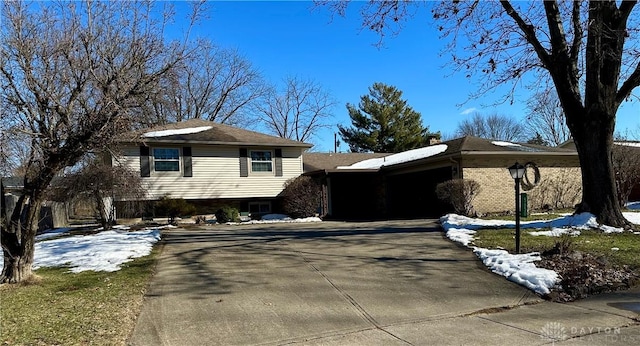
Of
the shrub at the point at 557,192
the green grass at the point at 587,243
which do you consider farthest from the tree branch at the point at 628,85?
the shrub at the point at 557,192

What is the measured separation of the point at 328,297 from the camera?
629cm

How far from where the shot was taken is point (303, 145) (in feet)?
74.7

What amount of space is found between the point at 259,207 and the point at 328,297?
16.8m

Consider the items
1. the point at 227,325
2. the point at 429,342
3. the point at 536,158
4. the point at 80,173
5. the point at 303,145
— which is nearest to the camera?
the point at 429,342

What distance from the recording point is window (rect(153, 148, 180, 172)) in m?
20.0

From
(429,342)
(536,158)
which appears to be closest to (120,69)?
(429,342)

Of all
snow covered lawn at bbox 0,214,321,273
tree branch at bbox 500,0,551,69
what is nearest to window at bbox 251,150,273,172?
snow covered lawn at bbox 0,214,321,273

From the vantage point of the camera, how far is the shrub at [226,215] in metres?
19.8

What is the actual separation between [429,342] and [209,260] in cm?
566

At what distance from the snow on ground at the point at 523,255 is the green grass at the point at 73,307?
18.9 feet

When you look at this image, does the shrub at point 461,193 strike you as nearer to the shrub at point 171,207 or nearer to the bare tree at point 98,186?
the shrub at point 171,207

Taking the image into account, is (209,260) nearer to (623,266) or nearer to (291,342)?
(291,342)

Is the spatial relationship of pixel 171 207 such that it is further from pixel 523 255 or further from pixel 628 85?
pixel 628 85

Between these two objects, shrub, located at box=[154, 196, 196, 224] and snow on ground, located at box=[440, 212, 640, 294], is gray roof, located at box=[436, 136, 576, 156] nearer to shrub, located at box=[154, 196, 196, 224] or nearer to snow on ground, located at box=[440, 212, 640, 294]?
snow on ground, located at box=[440, 212, 640, 294]
